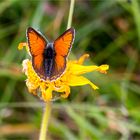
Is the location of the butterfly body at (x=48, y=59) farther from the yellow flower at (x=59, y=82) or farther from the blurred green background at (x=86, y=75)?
the blurred green background at (x=86, y=75)

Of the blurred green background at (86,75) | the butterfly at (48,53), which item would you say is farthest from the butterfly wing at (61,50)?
the blurred green background at (86,75)

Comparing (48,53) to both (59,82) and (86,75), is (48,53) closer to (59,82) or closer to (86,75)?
(59,82)

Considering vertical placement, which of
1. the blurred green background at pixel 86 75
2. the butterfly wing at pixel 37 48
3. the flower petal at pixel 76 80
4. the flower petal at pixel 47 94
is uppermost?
the blurred green background at pixel 86 75

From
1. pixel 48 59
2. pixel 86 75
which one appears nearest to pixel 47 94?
pixel 48 59

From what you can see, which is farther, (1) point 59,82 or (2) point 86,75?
(2) point 86,75

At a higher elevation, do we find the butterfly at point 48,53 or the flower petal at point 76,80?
the flower petal at point 76,80

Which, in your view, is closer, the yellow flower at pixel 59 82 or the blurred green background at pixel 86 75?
the yellow flower at pixel 59 82
